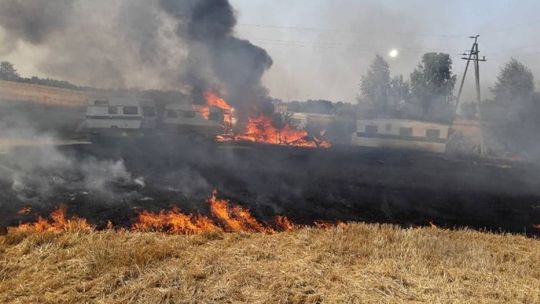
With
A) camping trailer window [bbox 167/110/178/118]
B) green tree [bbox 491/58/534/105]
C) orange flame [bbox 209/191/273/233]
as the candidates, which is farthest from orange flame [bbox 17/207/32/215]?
green tree [bbox 491/58/534/105]

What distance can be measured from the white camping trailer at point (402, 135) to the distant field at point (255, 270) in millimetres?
27840

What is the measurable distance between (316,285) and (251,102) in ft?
86.0

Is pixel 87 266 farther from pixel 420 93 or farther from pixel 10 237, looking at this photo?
pixel 420 93

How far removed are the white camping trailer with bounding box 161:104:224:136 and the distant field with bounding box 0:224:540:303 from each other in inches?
760

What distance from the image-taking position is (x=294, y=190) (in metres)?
15.0

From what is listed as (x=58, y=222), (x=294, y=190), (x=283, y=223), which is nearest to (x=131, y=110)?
(x=294, y=190)

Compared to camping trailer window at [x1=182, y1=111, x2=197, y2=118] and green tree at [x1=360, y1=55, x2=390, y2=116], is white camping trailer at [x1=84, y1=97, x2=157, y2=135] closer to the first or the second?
camping trailer window at [x1=182, y1=111, x2=197, y2=118]

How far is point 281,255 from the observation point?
21.8 feet

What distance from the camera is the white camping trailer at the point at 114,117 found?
25.8 meters

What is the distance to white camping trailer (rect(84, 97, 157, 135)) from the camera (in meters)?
25.8

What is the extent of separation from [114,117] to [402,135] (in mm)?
23936

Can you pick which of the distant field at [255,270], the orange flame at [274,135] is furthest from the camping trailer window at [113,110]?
the distant field at [255,270]

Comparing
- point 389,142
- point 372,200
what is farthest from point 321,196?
point 389,142

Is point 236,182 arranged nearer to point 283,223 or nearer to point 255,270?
point 283,223
